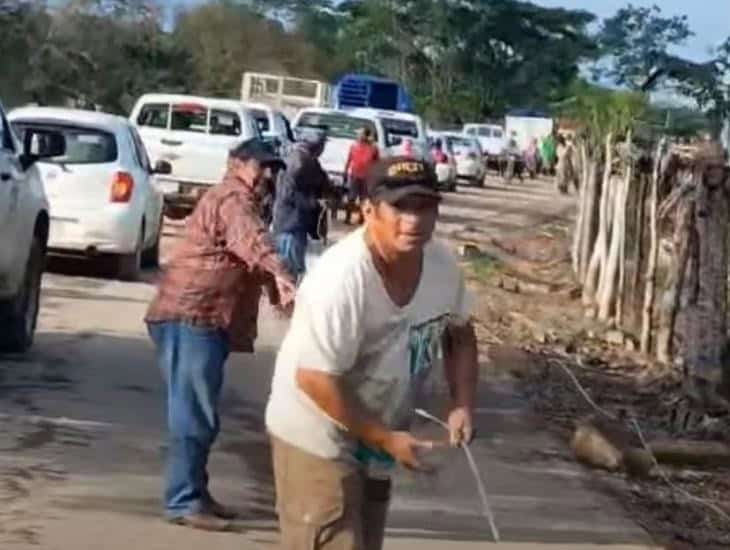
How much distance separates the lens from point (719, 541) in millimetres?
10680

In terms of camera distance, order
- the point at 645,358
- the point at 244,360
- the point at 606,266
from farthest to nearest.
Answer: the point at 606,266 → the point at 645,358 → the point at 244,360

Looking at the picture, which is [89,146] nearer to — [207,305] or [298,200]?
[298,200]

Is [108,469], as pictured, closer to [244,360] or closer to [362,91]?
[244,360]

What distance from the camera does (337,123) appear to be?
3631 centimetres

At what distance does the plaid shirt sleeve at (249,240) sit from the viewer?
8.60 metres

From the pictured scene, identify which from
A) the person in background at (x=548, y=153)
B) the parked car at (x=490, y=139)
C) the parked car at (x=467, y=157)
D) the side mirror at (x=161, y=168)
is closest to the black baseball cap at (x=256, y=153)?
the side mirror at (x=161, y=168)

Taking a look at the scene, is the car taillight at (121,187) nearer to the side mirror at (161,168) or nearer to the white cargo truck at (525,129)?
the side mirror at (161,168)

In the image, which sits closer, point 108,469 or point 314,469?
point 314,469

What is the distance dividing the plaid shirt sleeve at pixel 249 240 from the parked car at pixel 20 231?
4.56 m

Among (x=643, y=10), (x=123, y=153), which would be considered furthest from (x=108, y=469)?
(x=643, y=10)

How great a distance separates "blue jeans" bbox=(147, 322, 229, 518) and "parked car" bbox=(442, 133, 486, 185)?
48.3m

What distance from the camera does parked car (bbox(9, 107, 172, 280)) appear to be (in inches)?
779

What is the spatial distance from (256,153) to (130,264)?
38.3 feet

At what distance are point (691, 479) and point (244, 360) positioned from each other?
13.4 ft
